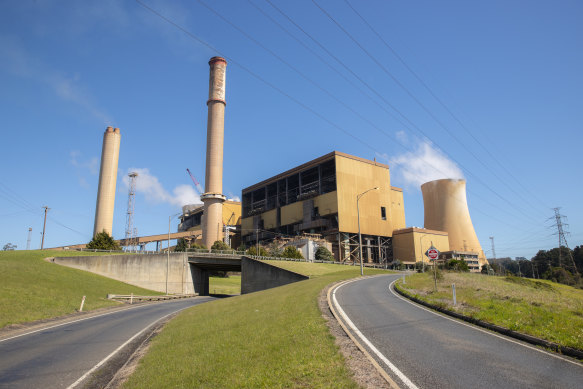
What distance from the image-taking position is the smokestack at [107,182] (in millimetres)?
91500

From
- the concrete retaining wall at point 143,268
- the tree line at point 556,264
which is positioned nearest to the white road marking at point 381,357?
the concrete retaining wall at point 143,268

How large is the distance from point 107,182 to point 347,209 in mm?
63975

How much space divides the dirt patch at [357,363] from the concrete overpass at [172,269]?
1453 inches

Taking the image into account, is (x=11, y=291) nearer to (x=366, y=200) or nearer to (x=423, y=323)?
(x=423, y=323)

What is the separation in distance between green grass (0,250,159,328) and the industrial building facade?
182 feet

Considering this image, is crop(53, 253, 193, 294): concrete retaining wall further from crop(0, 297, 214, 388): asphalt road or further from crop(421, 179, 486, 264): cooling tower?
crop(421, 179, 486, 264): cooling tower

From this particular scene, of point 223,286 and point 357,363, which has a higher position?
point 357,363

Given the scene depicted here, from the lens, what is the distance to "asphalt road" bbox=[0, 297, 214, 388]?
31.8 feet

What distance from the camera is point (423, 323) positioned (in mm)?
12852

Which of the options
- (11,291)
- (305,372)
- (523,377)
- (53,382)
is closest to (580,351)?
(523,377)

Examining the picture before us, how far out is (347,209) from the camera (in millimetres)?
93688

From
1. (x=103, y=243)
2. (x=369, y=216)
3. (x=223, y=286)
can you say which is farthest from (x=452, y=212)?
(x=103, y=243)

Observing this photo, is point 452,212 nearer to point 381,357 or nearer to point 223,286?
point 223,286

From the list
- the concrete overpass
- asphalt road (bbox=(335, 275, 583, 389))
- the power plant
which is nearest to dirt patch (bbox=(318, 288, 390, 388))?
asphalt road (bbox=(335, 275, 583, 389))
